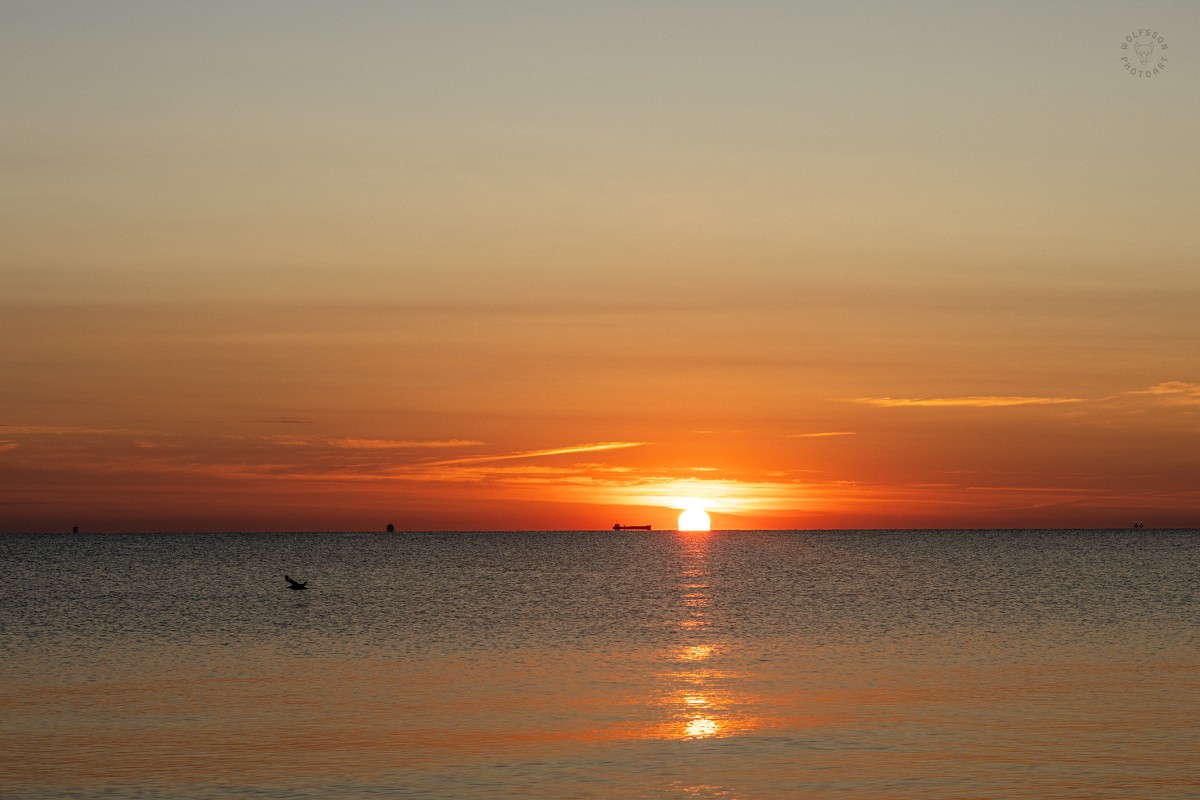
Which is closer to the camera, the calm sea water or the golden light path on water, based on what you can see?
the calm sea water

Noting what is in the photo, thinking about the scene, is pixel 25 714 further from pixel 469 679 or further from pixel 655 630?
pixel 655 630

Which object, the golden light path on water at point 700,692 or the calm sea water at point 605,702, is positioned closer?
the calm sea water at point 605,702

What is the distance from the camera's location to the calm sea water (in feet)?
108

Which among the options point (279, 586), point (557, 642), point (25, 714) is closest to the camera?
point (25, 714)

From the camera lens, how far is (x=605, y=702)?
45406mm

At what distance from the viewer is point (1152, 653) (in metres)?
60.1

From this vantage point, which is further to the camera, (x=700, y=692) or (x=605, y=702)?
(x=700, y=692)

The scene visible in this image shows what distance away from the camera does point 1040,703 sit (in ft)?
146

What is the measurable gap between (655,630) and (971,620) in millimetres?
21132

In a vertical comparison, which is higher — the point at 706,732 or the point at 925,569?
the point at 706,732

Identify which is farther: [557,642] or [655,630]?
[655,630]

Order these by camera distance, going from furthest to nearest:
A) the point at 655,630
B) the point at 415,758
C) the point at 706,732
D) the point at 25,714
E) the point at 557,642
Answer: the point at 655,630
the point at 557,642
the point at 25,714
the point at 706,732
the point at 415,758

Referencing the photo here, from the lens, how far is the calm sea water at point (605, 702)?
108 ft

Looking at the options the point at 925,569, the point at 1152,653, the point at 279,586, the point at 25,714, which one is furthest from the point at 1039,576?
the point at 25,714
